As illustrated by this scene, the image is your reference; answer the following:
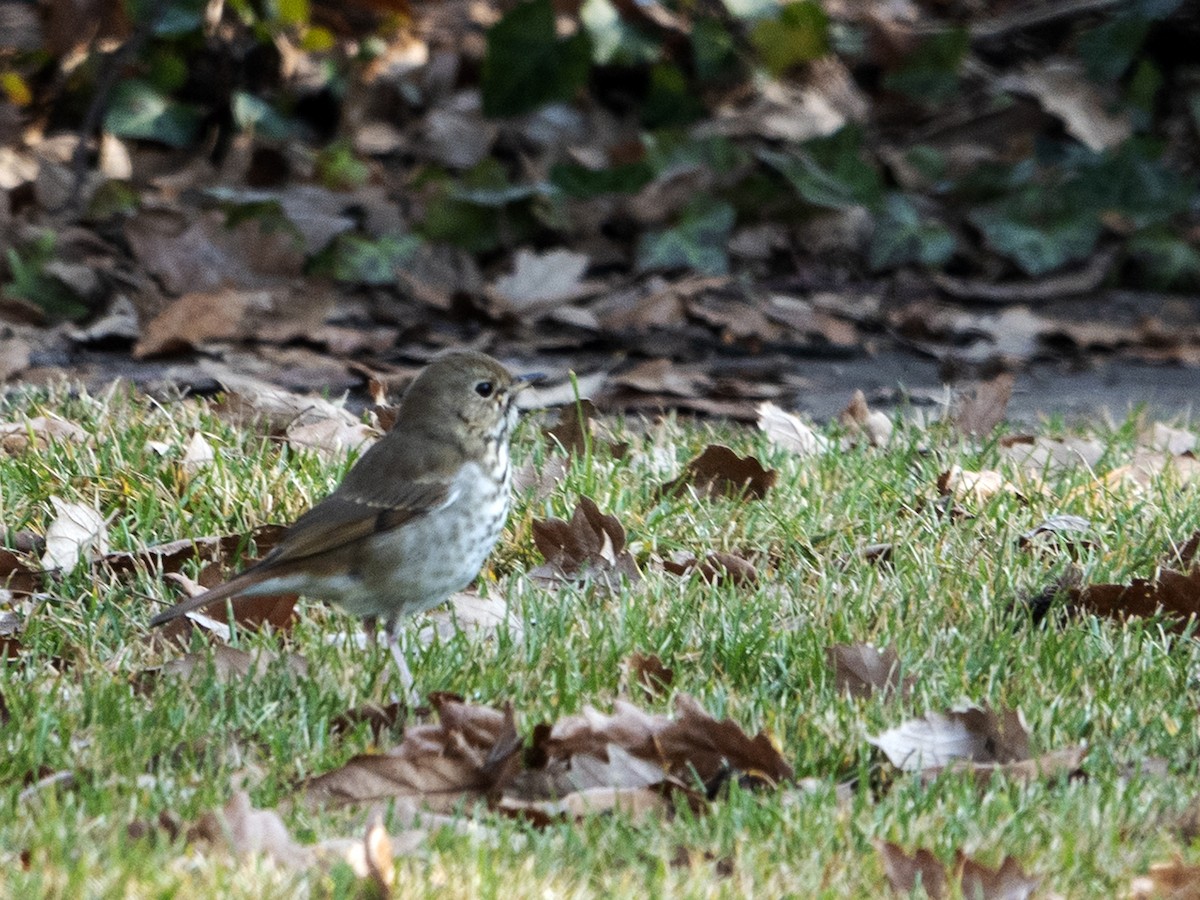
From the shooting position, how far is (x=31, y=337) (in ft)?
21.6

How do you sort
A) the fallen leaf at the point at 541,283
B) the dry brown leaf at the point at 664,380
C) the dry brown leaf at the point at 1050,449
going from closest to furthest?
the dry brown leaf at the point at 1050,449 → the dry brown leaf at the point at 664,380 → the fallen leaf at the point at 541,283

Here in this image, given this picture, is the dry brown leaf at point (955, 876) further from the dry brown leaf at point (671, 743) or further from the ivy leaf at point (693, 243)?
the ivy leaf at point (693, 243)

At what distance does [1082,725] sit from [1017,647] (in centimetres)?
34

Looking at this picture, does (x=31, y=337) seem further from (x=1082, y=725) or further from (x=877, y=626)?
(x=1082, y=725)

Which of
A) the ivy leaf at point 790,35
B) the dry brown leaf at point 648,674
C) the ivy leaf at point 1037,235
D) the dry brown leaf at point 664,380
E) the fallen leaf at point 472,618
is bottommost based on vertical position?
the dry brown leaf at point 664,380

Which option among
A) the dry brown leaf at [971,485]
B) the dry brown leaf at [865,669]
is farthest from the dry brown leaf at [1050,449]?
the dry brown leaf at [865,669]

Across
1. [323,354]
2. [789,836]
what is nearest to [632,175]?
[323,354]

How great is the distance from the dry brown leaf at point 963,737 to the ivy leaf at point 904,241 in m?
5.08

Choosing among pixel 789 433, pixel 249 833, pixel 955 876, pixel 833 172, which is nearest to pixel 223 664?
pixel 249 833

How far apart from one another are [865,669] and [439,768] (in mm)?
945

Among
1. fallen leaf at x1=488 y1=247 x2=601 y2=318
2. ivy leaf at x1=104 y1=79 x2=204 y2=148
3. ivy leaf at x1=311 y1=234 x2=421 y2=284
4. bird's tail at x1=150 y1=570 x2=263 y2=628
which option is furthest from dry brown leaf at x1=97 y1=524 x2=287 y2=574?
ivy leaf at x1=104 y1=79 x2=204 y2=148

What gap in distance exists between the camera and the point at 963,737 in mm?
→ 3219

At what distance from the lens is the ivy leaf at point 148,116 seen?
7.94 m

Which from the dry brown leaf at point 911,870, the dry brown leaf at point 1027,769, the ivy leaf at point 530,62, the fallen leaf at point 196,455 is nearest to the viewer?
the dry brown leaf at point 911,870
